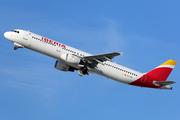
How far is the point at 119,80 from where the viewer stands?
4372 centimetres

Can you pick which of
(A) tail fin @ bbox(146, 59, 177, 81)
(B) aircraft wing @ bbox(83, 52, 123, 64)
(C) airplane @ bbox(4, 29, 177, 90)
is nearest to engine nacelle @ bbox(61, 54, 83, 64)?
(C) airplane @ bbox(4, 29, 177, 90)

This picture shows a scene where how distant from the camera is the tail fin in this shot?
46281mm

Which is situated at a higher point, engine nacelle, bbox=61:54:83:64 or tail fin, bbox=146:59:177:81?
tail fin, bbox=146:59:177:81

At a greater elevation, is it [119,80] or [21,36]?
[21,36]

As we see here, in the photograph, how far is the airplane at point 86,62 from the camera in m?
40.2

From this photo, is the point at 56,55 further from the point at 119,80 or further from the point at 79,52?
the point at 119,80

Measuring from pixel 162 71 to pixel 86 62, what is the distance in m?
14.9

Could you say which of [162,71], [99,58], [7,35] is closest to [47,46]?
Answer: [7,35]

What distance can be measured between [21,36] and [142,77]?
2158 centimetres

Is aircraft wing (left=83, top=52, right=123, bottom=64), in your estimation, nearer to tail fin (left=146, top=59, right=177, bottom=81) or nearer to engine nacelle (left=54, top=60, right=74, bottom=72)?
engine nacelle (left=54, top=60, right=74, bottom=72)

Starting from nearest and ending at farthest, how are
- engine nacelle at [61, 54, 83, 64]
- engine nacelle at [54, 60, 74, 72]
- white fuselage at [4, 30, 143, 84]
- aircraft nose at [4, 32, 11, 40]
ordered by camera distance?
engine nacelle at [61, 54, 83, 64] < white fuselage at [4, 30, 143, 84] < aircraft nose at [4, 32, 11, 40] < engine nacelle at [54, 60, 74, 72]

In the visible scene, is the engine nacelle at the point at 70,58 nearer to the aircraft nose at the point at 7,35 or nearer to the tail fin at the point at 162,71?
the aircraft nose at the point at 7,35

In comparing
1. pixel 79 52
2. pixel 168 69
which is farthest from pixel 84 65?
pixel 168 69

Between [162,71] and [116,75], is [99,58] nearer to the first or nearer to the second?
[116,75]
